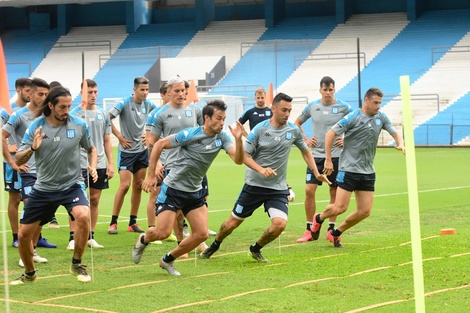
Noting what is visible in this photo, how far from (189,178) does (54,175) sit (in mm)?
1640

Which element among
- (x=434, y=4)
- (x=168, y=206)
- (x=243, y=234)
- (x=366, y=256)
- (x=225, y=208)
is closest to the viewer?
(x=168, y=206)

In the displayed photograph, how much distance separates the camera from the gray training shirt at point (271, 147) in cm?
1173

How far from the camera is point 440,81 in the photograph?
152 feet

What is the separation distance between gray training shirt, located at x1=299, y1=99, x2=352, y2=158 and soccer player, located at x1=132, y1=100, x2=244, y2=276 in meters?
3.54

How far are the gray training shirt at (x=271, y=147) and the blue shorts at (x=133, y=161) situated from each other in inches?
144

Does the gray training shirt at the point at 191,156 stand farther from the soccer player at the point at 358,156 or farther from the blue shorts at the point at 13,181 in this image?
the blue shorts at the point at 13,181

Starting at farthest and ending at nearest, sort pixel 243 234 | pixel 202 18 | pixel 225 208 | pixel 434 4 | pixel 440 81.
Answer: pixel 202 18, pixel 434 4, pixel 440 81, pixel 225 208, pixel 243 234

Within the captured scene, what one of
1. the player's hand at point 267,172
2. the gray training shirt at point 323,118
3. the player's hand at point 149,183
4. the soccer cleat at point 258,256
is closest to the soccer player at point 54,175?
the player's hand at point 149,183

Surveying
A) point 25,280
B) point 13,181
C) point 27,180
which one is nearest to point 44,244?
point 13,181

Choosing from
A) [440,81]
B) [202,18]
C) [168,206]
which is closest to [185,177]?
[168,206]

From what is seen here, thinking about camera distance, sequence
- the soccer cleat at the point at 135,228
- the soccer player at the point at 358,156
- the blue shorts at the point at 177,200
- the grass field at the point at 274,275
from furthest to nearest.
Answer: the soccer cleat at the point at 135,228 < the soccer player at the point at 358,156 < the blue shorts at the point at 177,200 < the grass field at the point at 274,275

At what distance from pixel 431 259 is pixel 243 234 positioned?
13.3ft

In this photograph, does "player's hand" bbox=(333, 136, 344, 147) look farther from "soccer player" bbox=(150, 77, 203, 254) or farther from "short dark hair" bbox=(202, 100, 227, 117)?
"short dark hair" bbox=(202, 100, 227, 117)

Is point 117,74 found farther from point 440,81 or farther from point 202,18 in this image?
point 440,81
